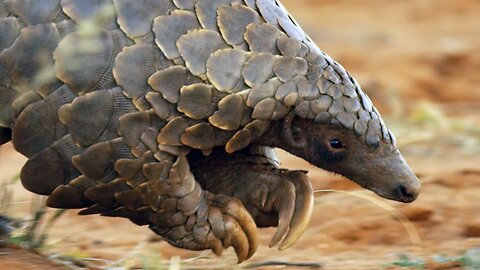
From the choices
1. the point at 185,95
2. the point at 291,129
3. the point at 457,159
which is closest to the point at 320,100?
the point at 291,129

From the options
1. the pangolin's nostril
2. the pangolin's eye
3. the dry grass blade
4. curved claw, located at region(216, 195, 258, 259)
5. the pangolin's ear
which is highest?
the dry grass blade

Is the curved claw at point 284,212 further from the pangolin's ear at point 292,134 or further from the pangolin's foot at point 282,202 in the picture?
the pangolin's ear at point 292,134

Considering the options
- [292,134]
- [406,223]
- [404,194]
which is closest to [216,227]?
[292,134]

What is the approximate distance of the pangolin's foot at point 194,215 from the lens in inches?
167

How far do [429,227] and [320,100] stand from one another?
6.88 feet

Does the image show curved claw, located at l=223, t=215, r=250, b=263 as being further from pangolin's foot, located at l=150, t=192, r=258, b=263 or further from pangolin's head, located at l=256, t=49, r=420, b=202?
pangolin's head, located at l=256, t=49, r=420, b=202

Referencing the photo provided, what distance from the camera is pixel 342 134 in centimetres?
427

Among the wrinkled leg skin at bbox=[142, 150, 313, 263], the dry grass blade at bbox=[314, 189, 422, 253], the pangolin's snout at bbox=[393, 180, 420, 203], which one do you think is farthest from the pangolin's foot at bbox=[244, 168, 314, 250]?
the dry grass blade at bbox=[314, 189, 422, 253]

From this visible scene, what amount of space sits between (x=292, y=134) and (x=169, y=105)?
1.50ft

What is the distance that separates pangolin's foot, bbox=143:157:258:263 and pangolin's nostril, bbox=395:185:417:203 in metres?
0.50

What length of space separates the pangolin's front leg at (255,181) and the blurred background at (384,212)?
1.24 ft

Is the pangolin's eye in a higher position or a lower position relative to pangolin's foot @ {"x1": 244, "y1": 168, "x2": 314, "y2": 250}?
higher

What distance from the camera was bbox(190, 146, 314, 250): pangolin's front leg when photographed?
14.5 ft

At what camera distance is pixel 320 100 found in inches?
166
